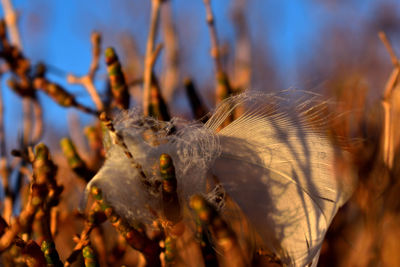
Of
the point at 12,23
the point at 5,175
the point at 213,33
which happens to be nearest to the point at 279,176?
the point at 213,33

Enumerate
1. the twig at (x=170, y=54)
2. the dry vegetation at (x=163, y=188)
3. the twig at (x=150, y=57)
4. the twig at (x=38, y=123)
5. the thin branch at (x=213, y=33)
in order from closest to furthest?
the dry vegetation at (x=163, y=188), the twig at (x=150, y=57), the thin branch at (x=213, y=33), the twig at (x=38, y=123), the twig at (x=170, y=54)

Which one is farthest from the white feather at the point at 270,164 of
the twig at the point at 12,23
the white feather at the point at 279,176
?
the twig at the point at 12,23

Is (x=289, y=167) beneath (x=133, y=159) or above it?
beneath

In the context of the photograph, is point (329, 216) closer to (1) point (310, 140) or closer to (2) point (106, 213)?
(1) point (310, 140)

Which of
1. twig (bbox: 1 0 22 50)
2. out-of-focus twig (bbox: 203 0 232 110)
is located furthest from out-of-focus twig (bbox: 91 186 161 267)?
twig (bbox: 1 0 22 50)

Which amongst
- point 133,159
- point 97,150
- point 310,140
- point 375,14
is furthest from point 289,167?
point 375,14

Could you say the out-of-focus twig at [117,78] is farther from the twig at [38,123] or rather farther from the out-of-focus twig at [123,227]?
the twig at [38,123]

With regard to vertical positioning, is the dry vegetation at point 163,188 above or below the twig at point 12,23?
below
